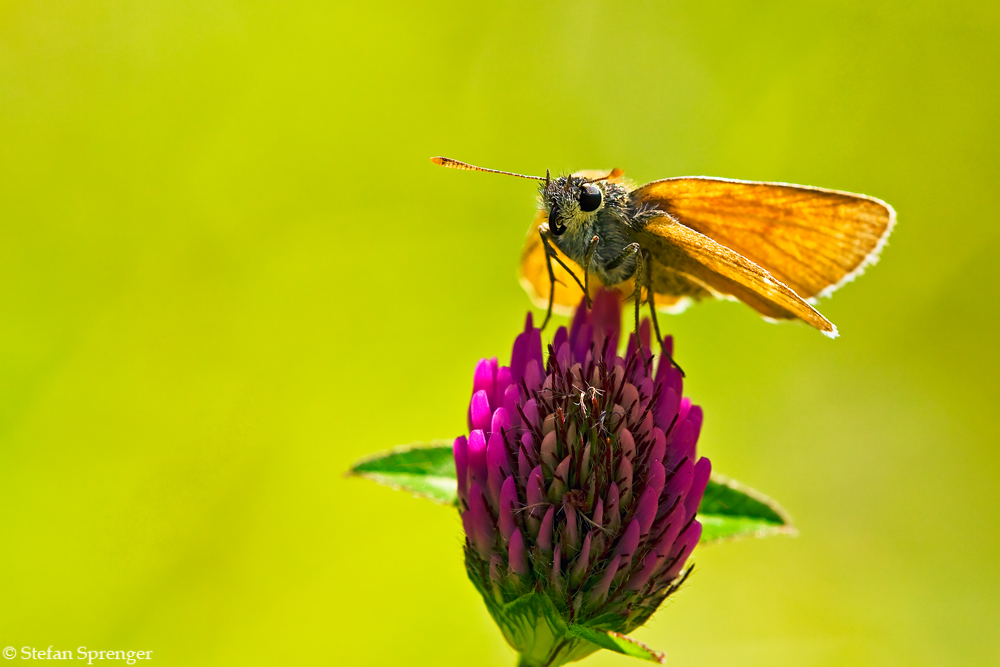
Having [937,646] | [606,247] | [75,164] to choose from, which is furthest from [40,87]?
[937,646]

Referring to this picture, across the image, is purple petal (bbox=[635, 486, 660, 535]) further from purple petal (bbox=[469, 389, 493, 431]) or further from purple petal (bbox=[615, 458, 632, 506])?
purple petal (bbox=[469, 389, 493, 431])

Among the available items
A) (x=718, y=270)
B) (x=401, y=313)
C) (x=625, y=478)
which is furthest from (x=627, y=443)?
(x=401, y=313)

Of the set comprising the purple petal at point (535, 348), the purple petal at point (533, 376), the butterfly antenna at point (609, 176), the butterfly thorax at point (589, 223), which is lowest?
the purple petal at point (533, 376)

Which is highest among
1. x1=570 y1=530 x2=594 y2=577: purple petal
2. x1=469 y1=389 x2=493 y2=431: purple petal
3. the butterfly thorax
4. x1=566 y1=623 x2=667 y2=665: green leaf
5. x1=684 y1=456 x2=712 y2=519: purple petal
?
the butterfly thorax

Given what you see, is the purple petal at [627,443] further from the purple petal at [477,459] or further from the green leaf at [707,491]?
the green leaf at [707,491]

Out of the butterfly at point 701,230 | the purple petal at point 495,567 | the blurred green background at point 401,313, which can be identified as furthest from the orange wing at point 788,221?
the blurred green background at point 401,313

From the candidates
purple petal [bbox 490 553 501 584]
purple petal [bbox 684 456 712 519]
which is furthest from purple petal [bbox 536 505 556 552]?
purple petal [bbox 684 456 712 519]
